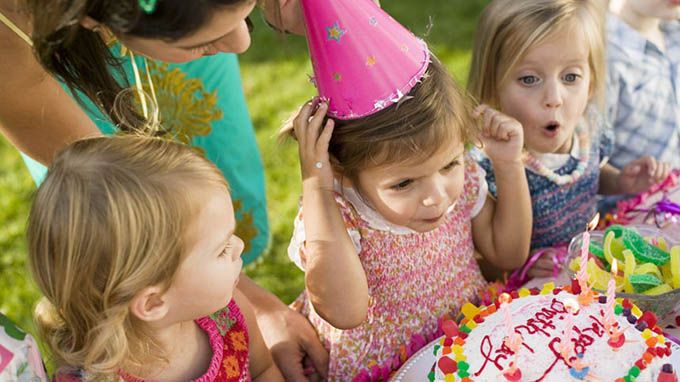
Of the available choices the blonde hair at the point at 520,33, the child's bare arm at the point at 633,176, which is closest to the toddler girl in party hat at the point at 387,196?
the blonde hair at the point at 520,33

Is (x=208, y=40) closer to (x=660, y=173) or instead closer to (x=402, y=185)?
(x=402, y=185)

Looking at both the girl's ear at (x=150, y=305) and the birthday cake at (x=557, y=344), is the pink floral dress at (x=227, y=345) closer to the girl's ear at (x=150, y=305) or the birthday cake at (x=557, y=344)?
the girl's ear at (x=150, y=305)

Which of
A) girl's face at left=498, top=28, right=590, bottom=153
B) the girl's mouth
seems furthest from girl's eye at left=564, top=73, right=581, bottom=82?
the girl's mouth

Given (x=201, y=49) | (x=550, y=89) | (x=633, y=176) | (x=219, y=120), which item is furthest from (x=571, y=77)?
(x=219, y=120)

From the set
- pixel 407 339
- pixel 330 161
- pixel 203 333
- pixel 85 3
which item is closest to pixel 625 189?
pixel 407 339

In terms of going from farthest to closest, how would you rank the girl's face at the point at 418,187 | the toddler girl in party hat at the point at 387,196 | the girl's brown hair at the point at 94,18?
the girl's face at the point at 418,187 → the toddler girl in party hat at the point at 387,196 → the girl's brown hair at the point at 94,18

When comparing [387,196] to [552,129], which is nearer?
[387,196]

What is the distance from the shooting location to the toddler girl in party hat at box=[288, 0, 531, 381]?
138cm

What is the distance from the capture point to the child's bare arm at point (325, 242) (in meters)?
1.45

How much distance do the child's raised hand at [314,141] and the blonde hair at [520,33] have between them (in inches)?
24.3

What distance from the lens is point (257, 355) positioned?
5.20ft

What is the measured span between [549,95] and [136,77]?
0.94m

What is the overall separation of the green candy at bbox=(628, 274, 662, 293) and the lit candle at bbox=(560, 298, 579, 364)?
235 millimetres

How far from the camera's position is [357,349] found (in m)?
1.64
